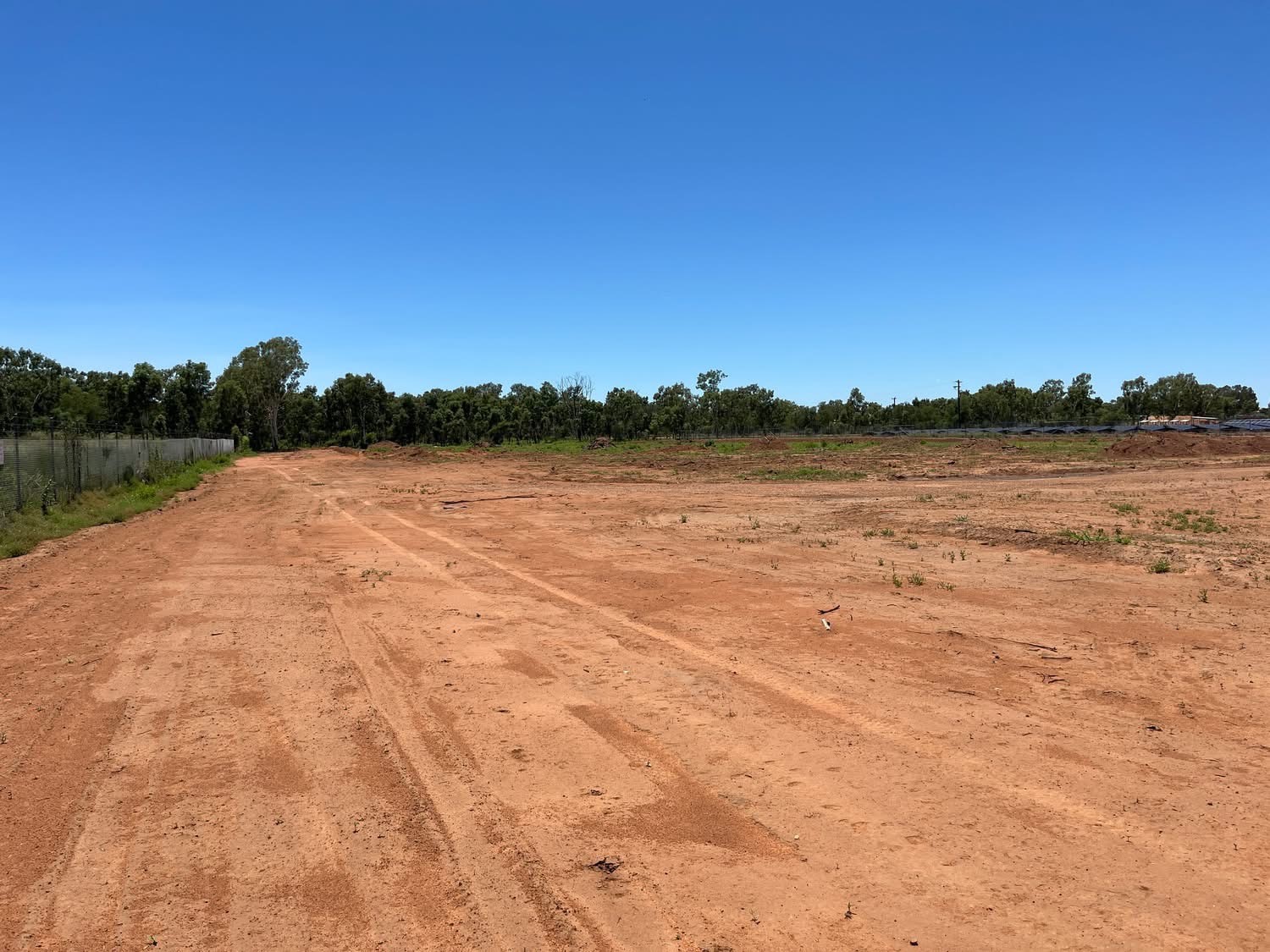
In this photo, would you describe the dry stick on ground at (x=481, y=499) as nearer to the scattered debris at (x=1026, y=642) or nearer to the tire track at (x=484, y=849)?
the tire track at (x=484, y=849)

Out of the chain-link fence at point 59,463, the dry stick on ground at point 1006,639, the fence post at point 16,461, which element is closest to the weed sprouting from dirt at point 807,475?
the dry stick on ground at point 1006,639

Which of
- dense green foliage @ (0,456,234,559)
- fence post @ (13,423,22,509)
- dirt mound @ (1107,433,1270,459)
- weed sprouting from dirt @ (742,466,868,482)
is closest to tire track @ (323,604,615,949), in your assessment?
dense green foliage @ (0,456,234,559)

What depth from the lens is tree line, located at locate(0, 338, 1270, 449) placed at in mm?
78188

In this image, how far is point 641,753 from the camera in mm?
5094

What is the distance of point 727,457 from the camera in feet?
153

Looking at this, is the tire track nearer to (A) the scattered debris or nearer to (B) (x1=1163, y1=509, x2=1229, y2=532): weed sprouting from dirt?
(A) the scattered debris

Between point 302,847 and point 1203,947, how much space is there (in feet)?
13.9

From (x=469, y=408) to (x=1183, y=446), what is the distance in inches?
2819

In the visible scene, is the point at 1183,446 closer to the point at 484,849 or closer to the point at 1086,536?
the point at 1086,536

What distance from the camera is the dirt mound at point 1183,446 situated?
44.4 metres

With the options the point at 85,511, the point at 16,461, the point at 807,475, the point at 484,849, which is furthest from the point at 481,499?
the point at 484,849

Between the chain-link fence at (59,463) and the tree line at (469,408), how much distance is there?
180 feet

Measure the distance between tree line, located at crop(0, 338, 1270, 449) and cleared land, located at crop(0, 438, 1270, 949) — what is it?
7753 cm

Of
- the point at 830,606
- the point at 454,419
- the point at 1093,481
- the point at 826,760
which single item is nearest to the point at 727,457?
the point at 1093,481
